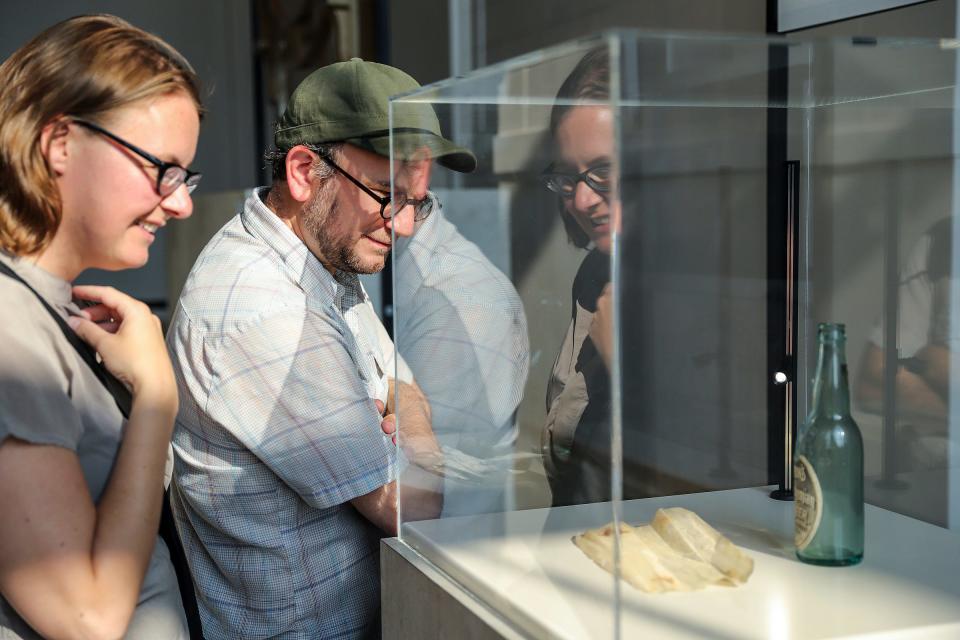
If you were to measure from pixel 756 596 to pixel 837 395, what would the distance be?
0.27 meters

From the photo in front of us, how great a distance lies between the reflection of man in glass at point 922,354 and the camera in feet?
4.22

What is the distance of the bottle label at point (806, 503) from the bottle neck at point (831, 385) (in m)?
0.06

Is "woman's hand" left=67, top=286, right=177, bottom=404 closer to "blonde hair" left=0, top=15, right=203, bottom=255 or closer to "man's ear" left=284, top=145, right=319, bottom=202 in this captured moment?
"blonde hair" left=0, top=15, right=203, bottom=255

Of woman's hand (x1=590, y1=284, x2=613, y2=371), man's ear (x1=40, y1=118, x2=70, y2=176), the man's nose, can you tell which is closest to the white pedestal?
woman's hand (x1=590, y1=284, x2=613, y2=371)

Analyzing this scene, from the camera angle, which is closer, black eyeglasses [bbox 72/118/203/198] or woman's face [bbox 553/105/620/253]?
woman's face [bbox 553/105/620/253]

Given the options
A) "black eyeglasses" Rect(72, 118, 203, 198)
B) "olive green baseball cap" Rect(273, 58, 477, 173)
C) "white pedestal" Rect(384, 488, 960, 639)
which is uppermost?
"olive green baseball cap" Rect(273, 58, 477, 173)

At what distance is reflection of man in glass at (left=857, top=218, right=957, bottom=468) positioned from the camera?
1.29 metres

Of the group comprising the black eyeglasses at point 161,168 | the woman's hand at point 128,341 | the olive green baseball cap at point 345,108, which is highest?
the olive green baseball cap at point 345,108

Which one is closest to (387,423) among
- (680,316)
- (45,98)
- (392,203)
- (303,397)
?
(303,397)

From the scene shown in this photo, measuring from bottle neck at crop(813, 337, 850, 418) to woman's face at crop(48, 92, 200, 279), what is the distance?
69cm

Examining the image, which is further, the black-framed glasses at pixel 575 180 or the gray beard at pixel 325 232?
the gray beard at pixel 325 232

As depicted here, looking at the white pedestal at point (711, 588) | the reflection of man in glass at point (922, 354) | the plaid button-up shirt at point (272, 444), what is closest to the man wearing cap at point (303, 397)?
the plaid button-up shirt at point (272, 444)

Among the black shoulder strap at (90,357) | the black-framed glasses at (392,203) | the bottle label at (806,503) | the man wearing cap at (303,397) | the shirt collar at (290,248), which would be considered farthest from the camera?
the shirt collar at (290,248)

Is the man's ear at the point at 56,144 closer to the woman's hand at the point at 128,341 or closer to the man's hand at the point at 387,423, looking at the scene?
the woman's hand at the point at 128,341
